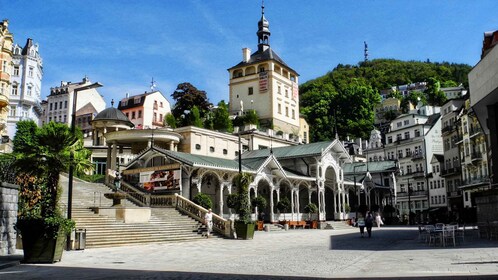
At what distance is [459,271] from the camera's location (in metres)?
11.4

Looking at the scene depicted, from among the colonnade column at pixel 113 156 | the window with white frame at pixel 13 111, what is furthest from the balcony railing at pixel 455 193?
the window with white frame at pixel 13 111

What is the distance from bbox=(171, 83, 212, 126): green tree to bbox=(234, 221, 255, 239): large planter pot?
44081 millimetres

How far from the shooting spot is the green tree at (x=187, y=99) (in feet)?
234

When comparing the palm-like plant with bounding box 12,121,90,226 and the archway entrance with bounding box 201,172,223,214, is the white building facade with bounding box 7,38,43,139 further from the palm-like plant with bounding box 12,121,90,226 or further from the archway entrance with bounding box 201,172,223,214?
the palm-like plant with bounding box 12,121,90,226

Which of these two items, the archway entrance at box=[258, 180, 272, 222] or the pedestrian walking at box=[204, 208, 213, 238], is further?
the archway entrance at box=[258, 180, 272, 222]

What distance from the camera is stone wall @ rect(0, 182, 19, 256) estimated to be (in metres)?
17.1

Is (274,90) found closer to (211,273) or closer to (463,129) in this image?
(463,129)

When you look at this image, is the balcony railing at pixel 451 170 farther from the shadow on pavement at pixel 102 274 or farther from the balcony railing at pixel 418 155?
the shadow on pavement at pixel 102 274

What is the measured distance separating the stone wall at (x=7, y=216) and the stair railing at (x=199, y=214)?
13.7 meters

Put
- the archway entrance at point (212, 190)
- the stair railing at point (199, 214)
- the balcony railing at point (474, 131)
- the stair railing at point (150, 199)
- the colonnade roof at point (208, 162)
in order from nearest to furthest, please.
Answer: the stair railing at point (199, 214) → the stair railing at point (150, 199) → the colonnade roof at point (208, 162) → the archway entrance at point (212, 190) → the balcony railing at point (474, 131)

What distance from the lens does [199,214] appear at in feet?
101

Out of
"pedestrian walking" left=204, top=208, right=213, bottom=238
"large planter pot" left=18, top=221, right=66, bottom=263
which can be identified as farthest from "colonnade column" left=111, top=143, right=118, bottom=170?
"large planter pot" left=18, top=221, right=66, bottom=263

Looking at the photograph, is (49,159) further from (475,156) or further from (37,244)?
(475,156)

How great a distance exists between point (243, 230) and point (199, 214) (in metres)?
4.04
